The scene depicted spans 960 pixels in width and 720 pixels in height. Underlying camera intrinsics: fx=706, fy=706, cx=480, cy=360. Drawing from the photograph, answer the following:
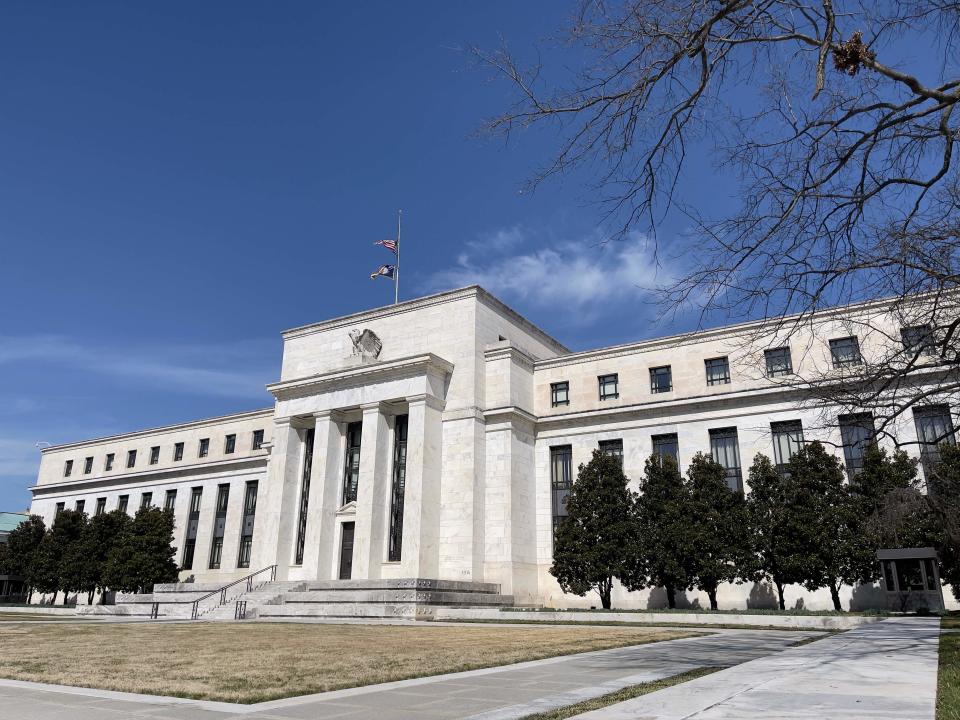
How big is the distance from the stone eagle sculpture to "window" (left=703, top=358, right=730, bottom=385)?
19.7 m

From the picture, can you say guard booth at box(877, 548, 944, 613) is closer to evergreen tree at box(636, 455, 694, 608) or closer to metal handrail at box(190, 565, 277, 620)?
evergreen tree at box(636, 455, 694, 608)

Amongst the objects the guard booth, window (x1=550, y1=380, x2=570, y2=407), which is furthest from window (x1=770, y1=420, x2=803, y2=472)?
window (x1=550, y1=380, x2=570, y2=407)

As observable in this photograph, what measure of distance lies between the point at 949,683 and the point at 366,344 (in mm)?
38986

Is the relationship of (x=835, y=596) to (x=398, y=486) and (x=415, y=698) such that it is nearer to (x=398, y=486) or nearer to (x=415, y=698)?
(x=398, y=486)

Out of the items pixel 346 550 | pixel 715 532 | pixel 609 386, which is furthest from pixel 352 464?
pixel 715 532

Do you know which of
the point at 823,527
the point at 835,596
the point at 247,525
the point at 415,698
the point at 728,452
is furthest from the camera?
the point at 247,525

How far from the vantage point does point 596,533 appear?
33.5m

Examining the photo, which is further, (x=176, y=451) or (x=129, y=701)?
(x=176, y=451)

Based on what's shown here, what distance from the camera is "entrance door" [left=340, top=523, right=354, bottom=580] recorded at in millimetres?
40656

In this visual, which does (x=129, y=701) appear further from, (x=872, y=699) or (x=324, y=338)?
(x=324, y=338)

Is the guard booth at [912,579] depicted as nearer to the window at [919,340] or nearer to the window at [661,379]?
the window at [661,379]

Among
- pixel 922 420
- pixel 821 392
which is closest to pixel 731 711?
pixel 821 392

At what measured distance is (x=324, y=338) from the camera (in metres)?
47.2

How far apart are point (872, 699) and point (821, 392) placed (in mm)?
6333
